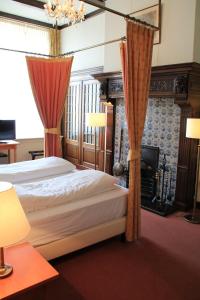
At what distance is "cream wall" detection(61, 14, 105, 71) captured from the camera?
5527mm

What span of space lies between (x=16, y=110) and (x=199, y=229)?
4.86 meters

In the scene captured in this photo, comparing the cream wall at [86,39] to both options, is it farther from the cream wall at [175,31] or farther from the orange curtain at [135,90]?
the orange curtain at [135,90]

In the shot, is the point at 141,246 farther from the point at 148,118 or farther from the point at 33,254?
the point at 148,118

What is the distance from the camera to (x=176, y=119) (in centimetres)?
402

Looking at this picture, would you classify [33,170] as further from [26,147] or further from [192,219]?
[26,147]

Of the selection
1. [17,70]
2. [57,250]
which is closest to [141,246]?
[57,250]

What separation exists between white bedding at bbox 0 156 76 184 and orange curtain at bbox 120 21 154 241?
3.87ft

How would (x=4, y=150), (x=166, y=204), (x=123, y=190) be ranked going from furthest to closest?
(x=4, y=150), (x=166, y=204), (x=123, y=190)

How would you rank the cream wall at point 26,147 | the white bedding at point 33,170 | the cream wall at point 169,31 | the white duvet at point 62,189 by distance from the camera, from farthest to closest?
the cream wall at point 26,147 → the cream wall at point 169,31 → the white bedding at point 33,170 → the white duvet at point 62,189

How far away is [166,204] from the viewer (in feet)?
13.7

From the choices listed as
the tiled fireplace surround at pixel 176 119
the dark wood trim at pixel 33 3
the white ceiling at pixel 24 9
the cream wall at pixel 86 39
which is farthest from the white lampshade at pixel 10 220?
the dark wood trim at pixel 33 3

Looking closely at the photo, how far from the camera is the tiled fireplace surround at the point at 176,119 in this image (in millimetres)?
3666

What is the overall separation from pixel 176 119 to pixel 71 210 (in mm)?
2343

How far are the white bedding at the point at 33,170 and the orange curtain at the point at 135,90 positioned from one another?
1.18 meters
